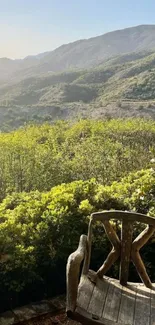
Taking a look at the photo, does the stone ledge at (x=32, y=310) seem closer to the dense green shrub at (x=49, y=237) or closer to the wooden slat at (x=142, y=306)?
the dense green shrub at (x=49, y=237)

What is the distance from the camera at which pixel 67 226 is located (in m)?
3.52

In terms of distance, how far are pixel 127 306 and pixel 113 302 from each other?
83 millimetres

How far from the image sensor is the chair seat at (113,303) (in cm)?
205

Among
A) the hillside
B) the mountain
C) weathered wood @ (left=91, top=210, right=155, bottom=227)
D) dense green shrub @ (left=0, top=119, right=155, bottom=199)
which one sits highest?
the mountain

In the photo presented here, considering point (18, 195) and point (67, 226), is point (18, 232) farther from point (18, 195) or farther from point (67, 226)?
point (18, 195)

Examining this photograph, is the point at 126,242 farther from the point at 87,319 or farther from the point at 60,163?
the point at 60,163

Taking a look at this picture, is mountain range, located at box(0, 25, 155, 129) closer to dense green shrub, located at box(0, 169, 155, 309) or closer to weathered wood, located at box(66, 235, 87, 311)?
dense green shrub, located at box(0, 169, 155, 309)

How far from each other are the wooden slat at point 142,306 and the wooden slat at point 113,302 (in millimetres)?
109

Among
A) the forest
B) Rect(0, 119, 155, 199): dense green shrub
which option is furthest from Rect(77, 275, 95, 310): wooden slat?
Rect(0, 119, 155, 199): dense green shrub

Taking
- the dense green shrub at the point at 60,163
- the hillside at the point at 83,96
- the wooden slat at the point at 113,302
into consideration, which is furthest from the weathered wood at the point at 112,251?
the hillside at the point at 83,96

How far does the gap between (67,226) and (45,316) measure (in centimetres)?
79

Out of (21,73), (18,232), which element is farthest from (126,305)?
(21,73)

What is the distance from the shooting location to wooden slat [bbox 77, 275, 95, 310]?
2.15 metres

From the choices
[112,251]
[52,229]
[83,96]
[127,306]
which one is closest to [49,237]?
[52,229]
